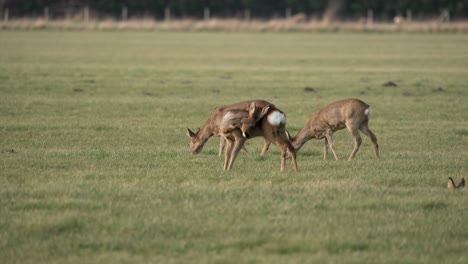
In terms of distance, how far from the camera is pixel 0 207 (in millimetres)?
10156

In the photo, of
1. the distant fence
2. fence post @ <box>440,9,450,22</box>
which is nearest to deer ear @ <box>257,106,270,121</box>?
the distant fence

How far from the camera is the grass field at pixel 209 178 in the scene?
8.79m

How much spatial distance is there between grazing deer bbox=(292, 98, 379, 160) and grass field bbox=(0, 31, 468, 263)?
13.8 inches

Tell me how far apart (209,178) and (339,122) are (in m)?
3.88

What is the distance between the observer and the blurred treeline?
266ft

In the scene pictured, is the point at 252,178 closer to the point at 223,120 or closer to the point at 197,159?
the point at 223,120

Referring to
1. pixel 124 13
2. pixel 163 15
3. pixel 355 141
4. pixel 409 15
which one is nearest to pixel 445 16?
pixel 409 15

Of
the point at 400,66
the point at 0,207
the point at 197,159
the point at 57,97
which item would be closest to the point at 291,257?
the point at 0,207

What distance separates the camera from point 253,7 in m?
84.9

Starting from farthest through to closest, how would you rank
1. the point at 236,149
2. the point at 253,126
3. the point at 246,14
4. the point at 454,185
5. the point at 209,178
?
the point at 246,14 < the point at 236,149 < the point at 253,126 < the point at 209,178 < the point at 454,185

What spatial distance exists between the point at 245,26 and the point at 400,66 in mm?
32130

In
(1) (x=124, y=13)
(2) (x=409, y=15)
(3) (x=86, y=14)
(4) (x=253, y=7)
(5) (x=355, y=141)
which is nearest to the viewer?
(5) (x=355, y=141)

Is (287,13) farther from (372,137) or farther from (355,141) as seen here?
(355,141)

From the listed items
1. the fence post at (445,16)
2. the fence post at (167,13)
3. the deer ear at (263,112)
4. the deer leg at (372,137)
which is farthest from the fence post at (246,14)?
the deer ear at (263,112)
